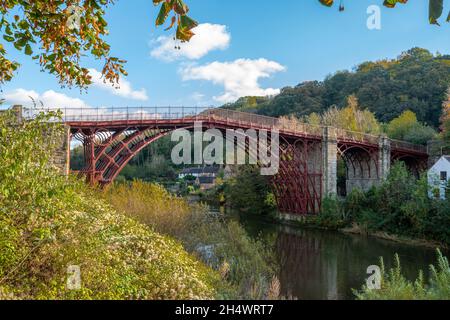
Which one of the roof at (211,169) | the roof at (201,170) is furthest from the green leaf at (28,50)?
the roof at (201,170)

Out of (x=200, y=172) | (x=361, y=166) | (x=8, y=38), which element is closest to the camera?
(x=8, y=38)

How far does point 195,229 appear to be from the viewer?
1224 cm

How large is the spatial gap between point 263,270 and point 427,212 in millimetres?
11961

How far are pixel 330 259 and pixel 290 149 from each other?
41.5 feet

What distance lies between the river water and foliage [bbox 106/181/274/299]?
49.4 inches

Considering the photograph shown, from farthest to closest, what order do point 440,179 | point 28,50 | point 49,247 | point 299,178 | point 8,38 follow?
point 299,178
point 440,179
point 49,247
point 28,50
point 8,38

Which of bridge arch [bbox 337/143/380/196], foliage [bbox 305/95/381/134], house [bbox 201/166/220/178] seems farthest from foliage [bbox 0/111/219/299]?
house [bbox 201/166/220/178]

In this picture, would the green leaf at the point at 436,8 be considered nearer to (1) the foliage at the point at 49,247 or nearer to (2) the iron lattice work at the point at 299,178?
(1) the foliage at the point at 49,247

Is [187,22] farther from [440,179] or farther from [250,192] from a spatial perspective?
[250,192]

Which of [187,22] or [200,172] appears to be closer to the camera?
[187,22]

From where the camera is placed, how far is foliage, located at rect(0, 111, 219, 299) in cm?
411

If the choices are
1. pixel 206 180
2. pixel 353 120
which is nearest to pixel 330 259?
pixel 353 120

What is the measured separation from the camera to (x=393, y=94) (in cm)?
4647

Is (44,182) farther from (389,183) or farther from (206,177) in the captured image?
(206,177)
